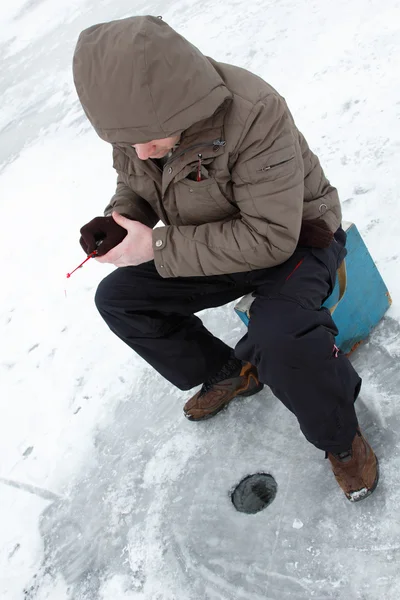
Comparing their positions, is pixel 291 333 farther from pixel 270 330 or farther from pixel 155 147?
pixel 155 147

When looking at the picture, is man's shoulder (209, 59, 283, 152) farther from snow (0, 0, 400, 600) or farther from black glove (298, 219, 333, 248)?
snow (0, 0, 400, 600)

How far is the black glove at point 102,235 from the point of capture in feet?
6.40

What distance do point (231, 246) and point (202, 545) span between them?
1.13 metres

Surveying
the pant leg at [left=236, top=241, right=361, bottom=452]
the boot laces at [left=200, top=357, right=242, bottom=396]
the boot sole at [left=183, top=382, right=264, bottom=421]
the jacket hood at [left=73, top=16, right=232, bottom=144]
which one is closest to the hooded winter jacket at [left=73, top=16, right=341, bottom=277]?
the jacket hood at [left=73, top=16, right=232, bottom=144]

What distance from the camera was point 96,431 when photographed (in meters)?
2.71

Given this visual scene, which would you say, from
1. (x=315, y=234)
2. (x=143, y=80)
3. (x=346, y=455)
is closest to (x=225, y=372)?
(x=346, y=455)

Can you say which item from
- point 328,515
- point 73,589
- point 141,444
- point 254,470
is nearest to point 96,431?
point 141,444

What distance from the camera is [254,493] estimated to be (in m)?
2.14

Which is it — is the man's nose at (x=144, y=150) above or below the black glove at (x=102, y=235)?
above

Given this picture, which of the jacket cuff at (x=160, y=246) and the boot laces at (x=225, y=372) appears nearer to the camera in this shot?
the jacket cuff at (x=160, y=246)

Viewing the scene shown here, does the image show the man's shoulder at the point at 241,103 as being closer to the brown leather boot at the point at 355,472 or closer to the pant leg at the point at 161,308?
the pant leg at the point at 161,308

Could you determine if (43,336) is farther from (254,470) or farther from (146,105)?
(146,105)

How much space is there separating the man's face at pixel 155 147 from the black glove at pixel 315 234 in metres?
0.53

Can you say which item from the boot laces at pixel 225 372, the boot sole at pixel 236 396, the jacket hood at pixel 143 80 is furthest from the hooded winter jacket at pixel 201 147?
the boot sole at pixel 236 396
